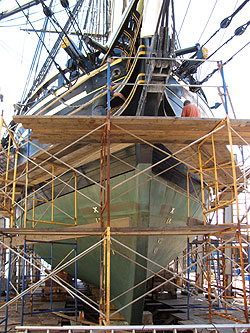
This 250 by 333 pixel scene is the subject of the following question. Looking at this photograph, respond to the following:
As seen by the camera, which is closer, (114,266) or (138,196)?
(138,196)

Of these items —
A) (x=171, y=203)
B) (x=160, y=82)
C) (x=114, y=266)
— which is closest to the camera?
(x=160, y=82)

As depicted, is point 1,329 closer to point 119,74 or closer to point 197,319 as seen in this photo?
point 197,319

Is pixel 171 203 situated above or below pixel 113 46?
below

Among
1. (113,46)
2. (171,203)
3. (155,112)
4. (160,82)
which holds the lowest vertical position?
(171,203)

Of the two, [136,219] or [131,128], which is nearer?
[131,128]

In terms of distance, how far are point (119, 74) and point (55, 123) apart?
3.13 metres

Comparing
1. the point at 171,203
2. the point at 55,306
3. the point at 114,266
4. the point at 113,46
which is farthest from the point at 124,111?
the point at 55,306

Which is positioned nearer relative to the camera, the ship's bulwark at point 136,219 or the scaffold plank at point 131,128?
the scaffold plank at point 131,128

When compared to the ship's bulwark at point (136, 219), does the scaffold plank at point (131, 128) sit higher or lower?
higher

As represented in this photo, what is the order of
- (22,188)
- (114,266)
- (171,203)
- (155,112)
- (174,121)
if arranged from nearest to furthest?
(174,121), (155,112), (114,266), (171,203), (22,188)

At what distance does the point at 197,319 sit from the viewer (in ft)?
28.5

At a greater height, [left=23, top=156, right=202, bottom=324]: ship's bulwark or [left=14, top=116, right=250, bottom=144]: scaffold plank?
[left=14, top=116, right=250, bottom=144]: scaffold plank

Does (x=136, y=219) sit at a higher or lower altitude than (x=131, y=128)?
lower

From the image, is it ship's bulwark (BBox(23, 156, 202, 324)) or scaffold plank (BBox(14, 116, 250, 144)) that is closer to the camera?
scaffold plank (BBox(14, 116, 250, 144))
